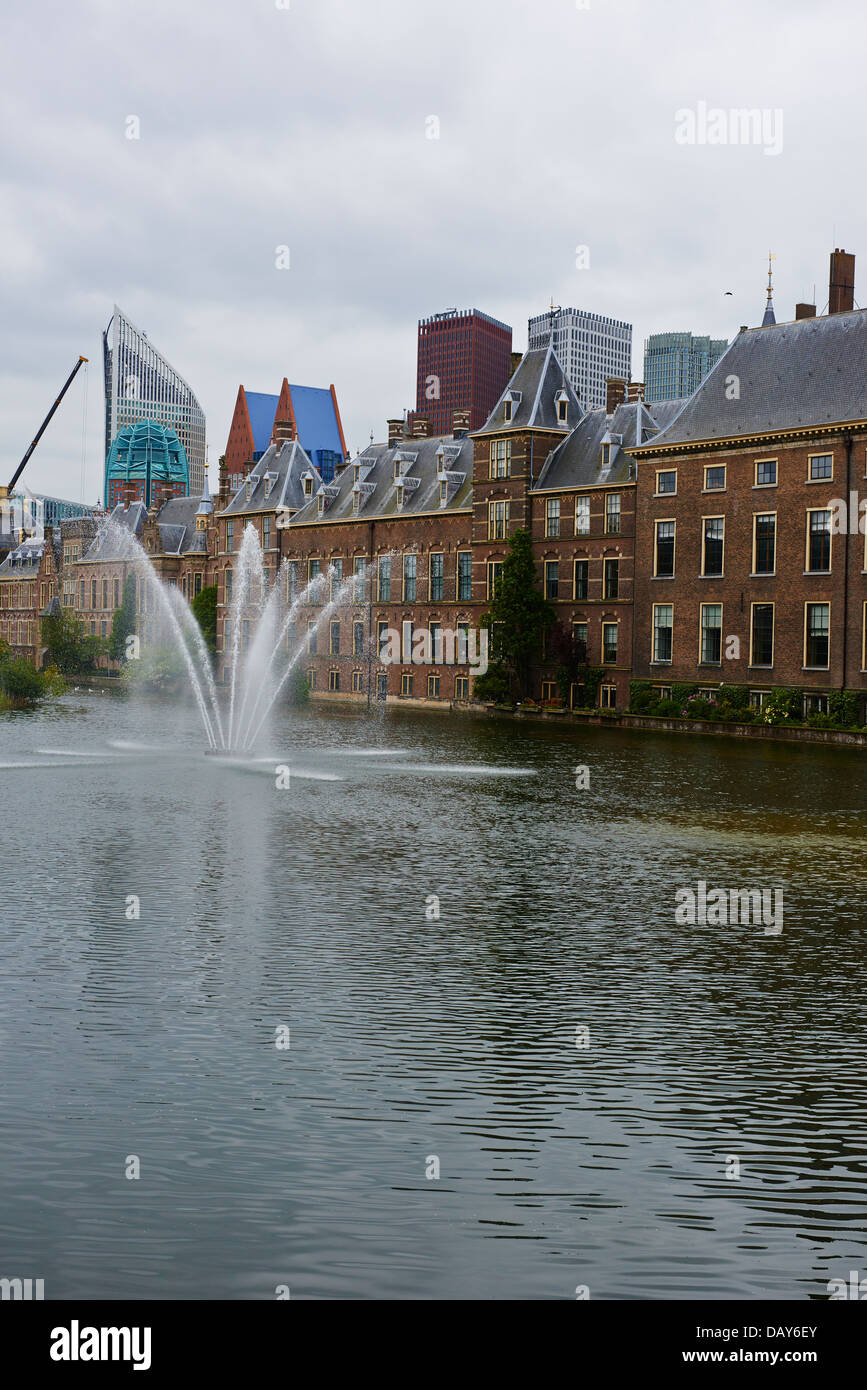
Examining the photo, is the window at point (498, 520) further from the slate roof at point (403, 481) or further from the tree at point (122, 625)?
the tree at point (122, 625)

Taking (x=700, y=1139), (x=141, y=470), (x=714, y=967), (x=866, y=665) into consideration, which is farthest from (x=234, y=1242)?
(x=141, y=470)

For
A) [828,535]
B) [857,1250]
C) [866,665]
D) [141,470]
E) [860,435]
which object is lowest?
[857,1250]

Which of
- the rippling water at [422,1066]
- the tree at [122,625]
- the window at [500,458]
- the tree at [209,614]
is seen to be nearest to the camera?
the rippling water at [422,1066]

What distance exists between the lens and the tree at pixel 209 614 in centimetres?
10012

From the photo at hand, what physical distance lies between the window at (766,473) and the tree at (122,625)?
67.3 metres

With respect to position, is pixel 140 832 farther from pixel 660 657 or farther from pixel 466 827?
pixel 660 657

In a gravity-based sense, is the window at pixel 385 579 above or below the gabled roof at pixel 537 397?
below

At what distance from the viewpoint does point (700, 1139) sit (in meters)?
8.58

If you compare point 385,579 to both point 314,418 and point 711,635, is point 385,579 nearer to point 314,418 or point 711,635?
point 711,635

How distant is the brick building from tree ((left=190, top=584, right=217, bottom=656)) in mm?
46170

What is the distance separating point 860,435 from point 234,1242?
158ft

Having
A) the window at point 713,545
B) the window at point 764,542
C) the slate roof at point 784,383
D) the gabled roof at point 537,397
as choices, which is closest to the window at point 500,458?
the gabled roof at point 537,397

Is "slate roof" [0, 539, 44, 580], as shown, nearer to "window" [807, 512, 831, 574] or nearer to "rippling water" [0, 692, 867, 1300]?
"window" [807, 512, 831, 574]

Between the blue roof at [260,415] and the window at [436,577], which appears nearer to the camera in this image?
the window at [436,577]
